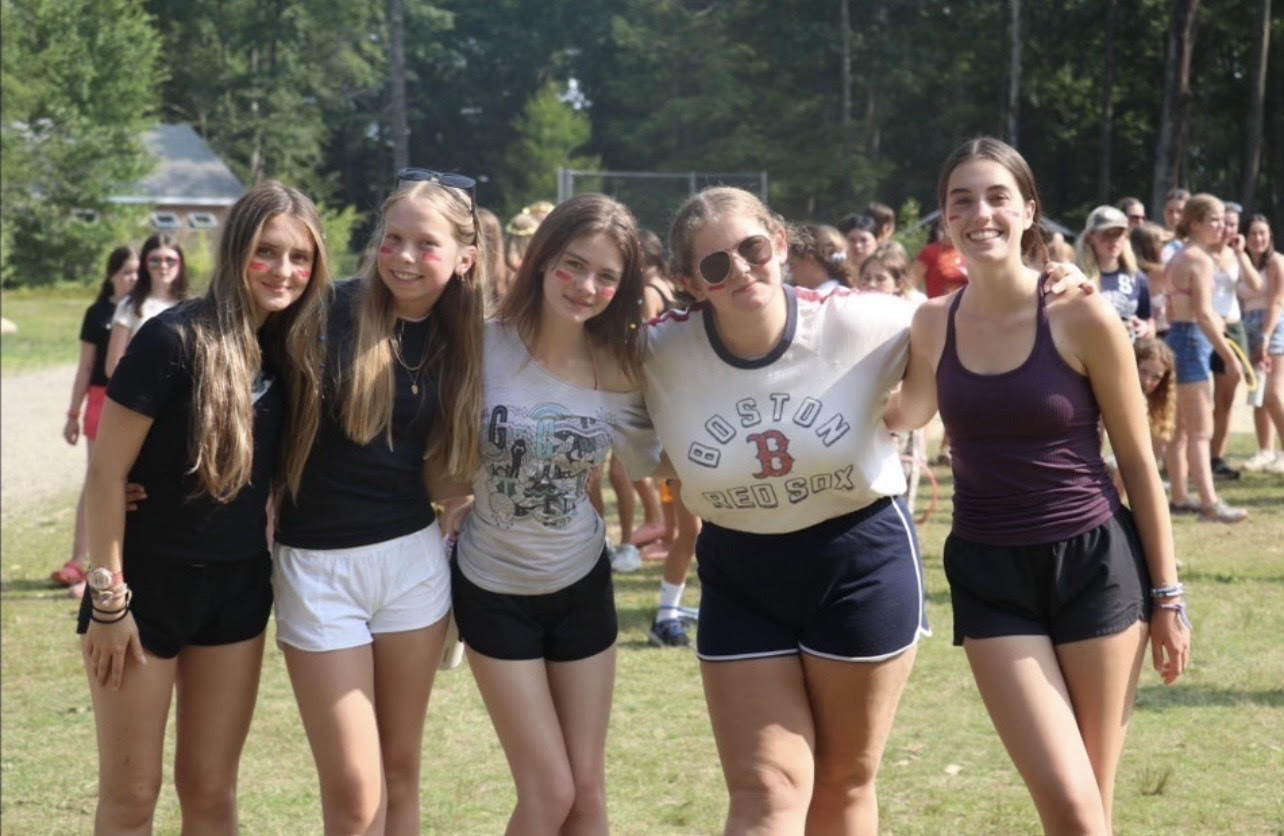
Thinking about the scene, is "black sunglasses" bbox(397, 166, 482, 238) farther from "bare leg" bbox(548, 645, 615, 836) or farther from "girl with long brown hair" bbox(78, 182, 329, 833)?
"bare leg" bbox(548, 645, 615, 836)

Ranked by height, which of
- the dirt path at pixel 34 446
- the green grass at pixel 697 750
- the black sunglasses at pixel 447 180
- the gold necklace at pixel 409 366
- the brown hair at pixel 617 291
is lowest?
the dirt path at pixel 34 446

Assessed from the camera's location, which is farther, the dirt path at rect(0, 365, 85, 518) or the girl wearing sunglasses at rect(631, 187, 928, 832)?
the dirt path at rect(0, 365, 85, 518)

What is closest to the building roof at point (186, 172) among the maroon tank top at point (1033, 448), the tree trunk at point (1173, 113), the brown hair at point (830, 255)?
the tree trunk at point (1173, 113)

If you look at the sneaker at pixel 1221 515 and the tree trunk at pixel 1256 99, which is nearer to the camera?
the sneaker at pixel 1221 515

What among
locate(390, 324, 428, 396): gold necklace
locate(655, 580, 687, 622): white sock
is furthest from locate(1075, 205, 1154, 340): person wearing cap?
locate(390, 324, 428, 396): gold necklace

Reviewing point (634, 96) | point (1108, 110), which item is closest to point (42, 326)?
point (1108, 110)

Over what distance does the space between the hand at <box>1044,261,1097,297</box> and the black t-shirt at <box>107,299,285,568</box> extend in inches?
74.0

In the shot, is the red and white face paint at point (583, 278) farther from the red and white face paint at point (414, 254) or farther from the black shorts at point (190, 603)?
the black shorts at point (190, 603)

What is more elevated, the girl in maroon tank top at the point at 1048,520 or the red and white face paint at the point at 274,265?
the red and white face paint at the point at 274,265

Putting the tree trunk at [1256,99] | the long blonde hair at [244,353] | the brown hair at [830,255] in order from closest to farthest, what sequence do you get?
1. the long blonde hair at [244,353]
2. the brown hair at [830,255]
3. the tree trunk at [1256,99]

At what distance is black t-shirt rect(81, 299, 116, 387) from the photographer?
29.8 ft

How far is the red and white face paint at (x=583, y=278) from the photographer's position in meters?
3.95

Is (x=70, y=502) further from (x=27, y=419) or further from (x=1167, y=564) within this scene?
(x=1167, y=564)

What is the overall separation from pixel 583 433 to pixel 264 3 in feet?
229
